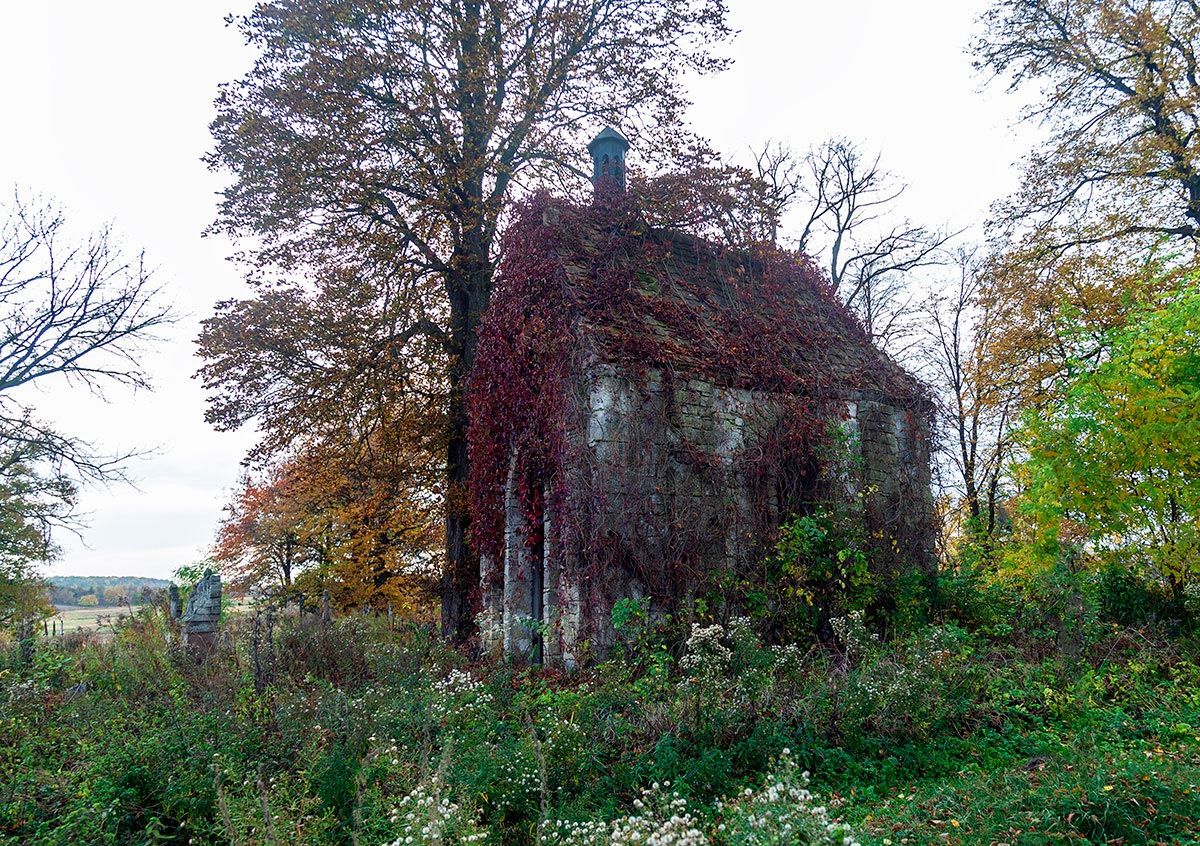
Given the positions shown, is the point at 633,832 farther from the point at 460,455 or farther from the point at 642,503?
the point at 460,455

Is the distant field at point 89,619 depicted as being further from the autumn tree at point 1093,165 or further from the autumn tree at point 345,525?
the autumn tree at point 1093,165

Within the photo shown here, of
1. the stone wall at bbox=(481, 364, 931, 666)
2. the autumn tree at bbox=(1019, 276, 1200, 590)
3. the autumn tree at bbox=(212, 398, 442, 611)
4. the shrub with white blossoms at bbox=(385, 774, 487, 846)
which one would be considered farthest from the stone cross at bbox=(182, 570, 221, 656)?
the autumn tree at bbox=(1019, 276, 1200, 590)

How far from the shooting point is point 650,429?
960 cm

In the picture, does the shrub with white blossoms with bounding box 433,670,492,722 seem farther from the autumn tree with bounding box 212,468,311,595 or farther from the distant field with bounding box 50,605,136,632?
the autumn tree with bounding box 212,468,311,595

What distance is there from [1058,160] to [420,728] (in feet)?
55.5

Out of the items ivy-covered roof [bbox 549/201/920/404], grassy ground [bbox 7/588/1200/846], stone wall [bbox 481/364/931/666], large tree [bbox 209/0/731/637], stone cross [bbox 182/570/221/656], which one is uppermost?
large tree [bbox 209/0/731/637]

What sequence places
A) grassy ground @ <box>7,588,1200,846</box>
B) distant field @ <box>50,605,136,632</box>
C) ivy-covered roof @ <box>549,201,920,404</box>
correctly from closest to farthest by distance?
grassy ground @ <box>7,588,1200,846</box>, ivy-covered roof @ <box>549,201,920,404</box>, distant field @ <box>50,605,136,632</box>

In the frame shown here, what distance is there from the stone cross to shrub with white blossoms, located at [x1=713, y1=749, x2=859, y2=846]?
29.5 ft

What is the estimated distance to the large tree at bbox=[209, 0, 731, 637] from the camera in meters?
12.8

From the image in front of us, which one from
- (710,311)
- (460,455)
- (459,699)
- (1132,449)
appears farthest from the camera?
(460,455)

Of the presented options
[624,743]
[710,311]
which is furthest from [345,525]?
[624,743]

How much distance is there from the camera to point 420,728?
6.27 meters

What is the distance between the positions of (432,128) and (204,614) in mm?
8770

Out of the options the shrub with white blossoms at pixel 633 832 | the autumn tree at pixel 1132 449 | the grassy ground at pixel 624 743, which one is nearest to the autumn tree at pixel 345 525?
the grassy ground at pixel 624 743
